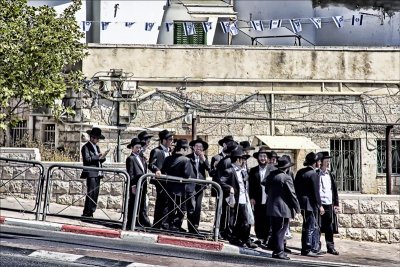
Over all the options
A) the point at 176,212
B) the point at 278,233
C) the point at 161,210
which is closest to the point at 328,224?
the point at 278,233

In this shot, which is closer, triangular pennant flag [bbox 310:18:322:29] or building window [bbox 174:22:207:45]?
triangular pennant flag [bbox 310:18:322:29]

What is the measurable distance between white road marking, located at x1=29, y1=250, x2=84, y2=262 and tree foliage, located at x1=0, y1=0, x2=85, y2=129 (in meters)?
5.71

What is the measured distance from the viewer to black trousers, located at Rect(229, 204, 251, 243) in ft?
50.3

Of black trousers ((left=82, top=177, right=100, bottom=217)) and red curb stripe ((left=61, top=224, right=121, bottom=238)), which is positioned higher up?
black trousers ((left=82, top=177, right=100, bottom=217))

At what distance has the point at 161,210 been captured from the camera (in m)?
15.9

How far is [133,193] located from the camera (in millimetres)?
15656

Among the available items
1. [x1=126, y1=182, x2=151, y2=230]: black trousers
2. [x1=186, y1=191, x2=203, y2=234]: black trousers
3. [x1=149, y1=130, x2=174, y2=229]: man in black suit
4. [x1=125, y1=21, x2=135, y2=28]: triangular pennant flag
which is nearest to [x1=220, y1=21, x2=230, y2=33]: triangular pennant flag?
[x1=125, y1=21, x2=135, y2=28]: triangular pennant flag

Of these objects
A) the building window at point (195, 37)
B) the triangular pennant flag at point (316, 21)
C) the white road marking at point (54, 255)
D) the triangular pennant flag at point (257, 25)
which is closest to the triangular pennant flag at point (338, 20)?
the triangular pennant flag at point (316, 21)

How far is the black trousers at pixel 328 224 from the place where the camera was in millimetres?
15906

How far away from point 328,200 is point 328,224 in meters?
0.47

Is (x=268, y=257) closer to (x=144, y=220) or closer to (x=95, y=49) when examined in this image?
(x=144, y=220)

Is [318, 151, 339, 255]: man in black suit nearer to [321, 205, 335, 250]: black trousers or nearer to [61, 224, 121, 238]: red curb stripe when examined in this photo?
[321, 205, 335, 250]: black trousers

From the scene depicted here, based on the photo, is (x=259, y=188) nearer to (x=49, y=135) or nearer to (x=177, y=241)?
(x=177, y=241)

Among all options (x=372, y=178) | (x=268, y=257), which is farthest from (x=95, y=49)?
(x=268, y=257)
